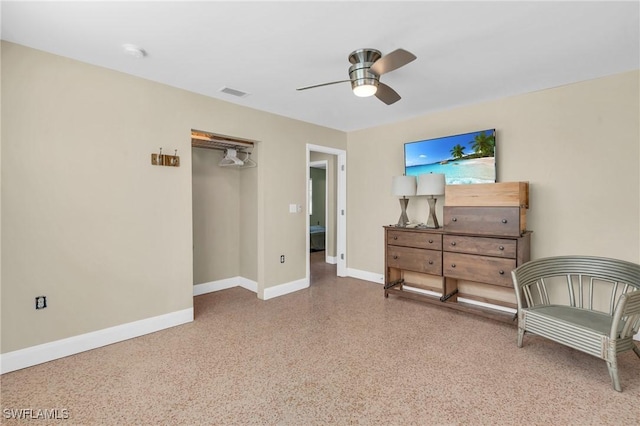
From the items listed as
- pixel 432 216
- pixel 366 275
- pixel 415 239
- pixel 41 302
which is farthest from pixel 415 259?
pixel 41 302

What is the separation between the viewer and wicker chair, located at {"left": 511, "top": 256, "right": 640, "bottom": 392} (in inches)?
83.3

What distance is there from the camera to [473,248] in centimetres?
329

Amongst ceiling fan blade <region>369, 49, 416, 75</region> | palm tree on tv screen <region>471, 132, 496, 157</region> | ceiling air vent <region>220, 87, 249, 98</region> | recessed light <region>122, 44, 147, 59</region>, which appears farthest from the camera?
palm tree on tv screen <region>471, 132, 496, 157</region>

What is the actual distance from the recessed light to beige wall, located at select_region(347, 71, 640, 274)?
11.3 feet

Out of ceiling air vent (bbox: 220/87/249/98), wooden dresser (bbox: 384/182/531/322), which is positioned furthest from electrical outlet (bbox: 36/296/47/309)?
wooden dresser (bbox: 384/182/531/322)

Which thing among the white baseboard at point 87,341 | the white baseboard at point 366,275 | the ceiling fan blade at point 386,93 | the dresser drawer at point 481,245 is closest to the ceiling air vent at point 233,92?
the ceiling fan blade at point 386,93

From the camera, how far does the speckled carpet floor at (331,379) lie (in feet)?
6.12

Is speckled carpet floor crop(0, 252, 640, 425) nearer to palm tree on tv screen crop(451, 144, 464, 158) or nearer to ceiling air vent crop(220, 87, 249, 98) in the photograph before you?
palm tree on tv screen crop(451, 144, 464, 158)

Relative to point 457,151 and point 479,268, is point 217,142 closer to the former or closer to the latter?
point 457,151

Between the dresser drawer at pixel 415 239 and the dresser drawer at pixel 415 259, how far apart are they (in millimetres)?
56

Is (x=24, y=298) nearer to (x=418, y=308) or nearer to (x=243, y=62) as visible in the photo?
(x=243, y=62)

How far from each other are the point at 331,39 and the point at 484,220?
2394 millimetres

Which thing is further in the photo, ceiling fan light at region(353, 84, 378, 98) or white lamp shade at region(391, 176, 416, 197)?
white lamp shade at region(391, 176, 416, 197)

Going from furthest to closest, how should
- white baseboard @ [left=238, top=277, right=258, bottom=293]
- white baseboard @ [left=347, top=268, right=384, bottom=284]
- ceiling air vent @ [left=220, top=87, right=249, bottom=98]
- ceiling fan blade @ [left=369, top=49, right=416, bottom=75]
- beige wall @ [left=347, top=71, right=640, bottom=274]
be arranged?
white baseboard @ [left=347, top=268, right=384, bottom=284] → white baseboard @ [left=238, top=277, right=258, bottom=293] → ceiling air vent @ [left=220, top=87, right=249, bottom=98] → beige wall @ [left=347, top=71, right=640, bottom=274] → ceiling fan blade @ [left=369, top=49, right=416, bottom=75]
